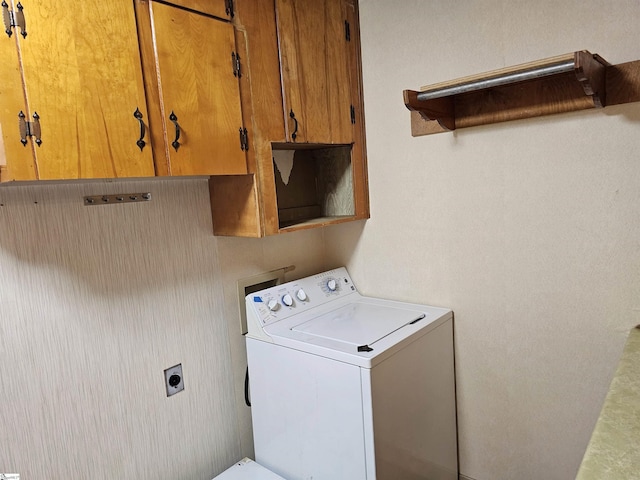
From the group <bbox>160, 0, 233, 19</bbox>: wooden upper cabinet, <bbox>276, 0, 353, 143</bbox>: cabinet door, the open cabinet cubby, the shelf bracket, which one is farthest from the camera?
the open cabinet cubby

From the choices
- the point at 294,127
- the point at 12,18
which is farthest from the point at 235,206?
the point at 12,18

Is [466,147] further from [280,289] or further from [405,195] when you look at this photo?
[280,289]

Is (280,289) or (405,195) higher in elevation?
(405,195)

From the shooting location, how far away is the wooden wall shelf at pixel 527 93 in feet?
4.20

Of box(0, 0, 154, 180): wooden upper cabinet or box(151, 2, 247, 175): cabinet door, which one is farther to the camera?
box(151, 2, 247, 175): cabinet door

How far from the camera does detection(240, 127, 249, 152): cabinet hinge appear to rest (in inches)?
59.5

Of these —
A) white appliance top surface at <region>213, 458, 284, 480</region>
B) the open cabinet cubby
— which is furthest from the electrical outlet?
the open cabinet cubby

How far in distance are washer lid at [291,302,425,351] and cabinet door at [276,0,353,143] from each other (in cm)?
77

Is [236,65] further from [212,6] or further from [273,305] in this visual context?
[273,305]

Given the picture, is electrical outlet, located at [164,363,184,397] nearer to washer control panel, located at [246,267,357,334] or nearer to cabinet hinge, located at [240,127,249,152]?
washer control panel, located at [246,267,357,334]

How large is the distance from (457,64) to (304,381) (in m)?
1.39

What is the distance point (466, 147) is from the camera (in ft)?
5.68

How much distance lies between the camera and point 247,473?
1708 mm

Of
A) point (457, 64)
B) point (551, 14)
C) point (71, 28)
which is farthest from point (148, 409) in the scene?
point (551, 14)
